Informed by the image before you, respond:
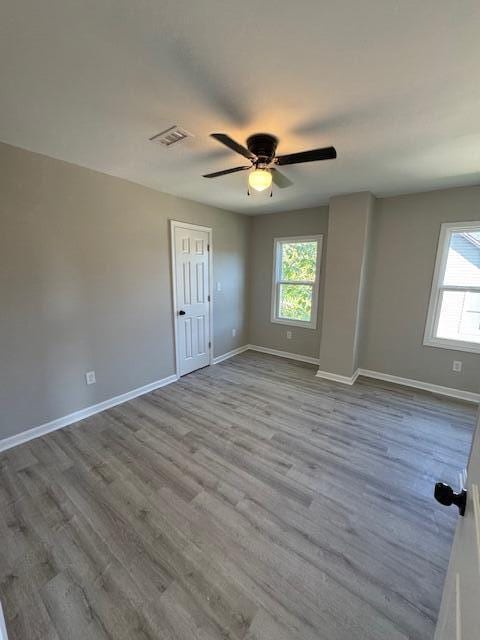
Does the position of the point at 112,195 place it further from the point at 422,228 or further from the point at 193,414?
the point at 422,228

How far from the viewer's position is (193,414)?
9.25ft

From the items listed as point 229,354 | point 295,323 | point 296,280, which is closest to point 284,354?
point 295,323

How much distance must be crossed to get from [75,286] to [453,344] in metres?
4.29

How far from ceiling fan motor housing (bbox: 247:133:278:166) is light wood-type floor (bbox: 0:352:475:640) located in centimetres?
229

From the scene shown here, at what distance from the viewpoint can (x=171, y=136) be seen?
1.86 metres

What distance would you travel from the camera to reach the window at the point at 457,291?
3041 millimetres

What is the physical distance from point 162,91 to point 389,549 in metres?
2.84

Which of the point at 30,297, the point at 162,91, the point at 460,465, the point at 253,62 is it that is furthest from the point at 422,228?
the point at 30,297

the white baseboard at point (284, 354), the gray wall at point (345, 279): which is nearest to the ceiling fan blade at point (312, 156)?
the gray wall at point (345, 279)

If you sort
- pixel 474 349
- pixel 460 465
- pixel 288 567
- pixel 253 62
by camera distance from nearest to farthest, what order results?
pixel 253 62 < pixel 288 567 < pixel 460 465 < pixel 474 349

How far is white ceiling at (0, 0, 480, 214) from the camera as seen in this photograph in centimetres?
100

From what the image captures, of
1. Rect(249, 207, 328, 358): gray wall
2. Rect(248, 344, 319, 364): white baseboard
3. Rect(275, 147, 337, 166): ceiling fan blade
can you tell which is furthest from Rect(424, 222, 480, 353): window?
Rect(275, 147, 337, 166): ceiling fan blade

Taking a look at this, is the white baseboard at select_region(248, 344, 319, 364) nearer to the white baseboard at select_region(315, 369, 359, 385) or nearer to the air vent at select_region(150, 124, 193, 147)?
the white baseboard at select_region(315, 369, 359, 385)

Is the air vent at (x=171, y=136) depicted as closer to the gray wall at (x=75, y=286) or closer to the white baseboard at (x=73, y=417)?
the gray wall at (x=75, y=286)
